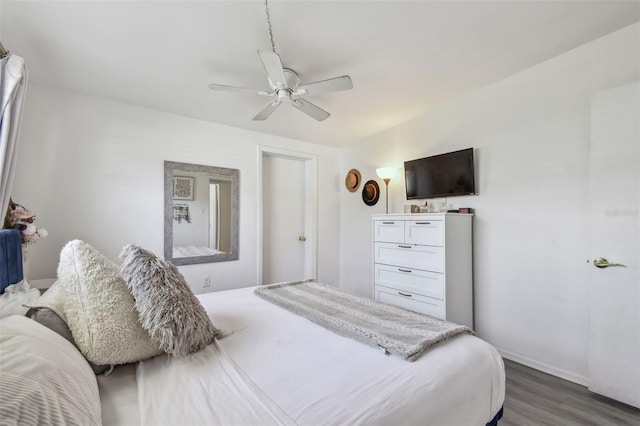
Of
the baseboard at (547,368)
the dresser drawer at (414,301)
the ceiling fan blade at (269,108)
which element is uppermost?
the ceiling fan blade at (269,108)

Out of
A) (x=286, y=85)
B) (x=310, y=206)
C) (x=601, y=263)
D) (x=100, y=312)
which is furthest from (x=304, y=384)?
(x=310, y=206)

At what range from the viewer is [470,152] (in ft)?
8.44

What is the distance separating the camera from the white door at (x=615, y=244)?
1.73 m

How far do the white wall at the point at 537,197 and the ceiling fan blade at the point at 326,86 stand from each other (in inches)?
61.6

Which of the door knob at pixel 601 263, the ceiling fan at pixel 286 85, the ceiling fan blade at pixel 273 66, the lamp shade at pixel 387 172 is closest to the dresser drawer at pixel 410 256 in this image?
the lamp shade at pixel 387 172

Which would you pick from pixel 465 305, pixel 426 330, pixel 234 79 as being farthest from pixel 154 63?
pixel 465 305

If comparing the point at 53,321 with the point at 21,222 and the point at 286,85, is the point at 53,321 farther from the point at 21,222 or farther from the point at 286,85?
the point at 286,85

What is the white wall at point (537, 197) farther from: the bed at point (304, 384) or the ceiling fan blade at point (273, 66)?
the ceiling fan blade at point (273, 66)

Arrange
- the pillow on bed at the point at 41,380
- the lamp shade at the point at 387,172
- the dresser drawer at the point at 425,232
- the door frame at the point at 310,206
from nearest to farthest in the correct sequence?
1. the pillow on bed at the point at 41,380
2. the dresser drawer at the point at 425,232
3. the lamp shade at the point at 387,172
4. the door frame at the point at 310,206

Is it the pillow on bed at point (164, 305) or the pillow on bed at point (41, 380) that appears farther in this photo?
the pillow on bed at point (164, 305)

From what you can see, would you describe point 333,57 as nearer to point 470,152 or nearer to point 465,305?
point 470,152

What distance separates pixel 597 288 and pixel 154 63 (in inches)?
140

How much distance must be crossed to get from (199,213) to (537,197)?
328 cm

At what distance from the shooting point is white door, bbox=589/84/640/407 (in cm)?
173
